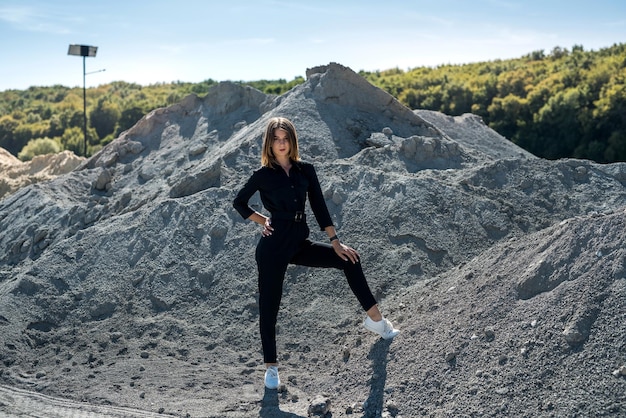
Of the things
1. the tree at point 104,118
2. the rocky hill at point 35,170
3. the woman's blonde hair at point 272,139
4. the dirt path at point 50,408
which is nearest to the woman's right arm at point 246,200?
the woman's blonde hair at point 272,139

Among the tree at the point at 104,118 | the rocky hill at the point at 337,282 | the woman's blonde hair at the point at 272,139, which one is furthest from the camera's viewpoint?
the tree at the point at 104,118

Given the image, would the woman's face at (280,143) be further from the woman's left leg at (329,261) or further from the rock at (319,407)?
the rock at (319,407)

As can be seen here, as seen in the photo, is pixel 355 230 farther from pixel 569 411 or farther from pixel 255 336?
pixel 569 411

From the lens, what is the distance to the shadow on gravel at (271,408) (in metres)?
5.46

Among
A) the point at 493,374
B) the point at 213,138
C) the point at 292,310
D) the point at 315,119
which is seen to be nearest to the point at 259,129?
the point at 315,119

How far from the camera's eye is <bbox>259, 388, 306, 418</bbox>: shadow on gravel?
17.9ft

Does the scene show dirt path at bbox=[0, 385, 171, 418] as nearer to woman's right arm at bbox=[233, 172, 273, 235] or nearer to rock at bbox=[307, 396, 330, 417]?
rock at bbox=[307, 396, 330, 417]

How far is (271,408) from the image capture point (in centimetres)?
560

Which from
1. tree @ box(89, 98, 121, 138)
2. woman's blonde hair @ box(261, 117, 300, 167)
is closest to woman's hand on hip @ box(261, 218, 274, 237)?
woman's blonde hair @ box(261, 117, 300, 167)

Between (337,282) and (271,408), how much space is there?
6.06 ft

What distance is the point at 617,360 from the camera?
4.65 metres

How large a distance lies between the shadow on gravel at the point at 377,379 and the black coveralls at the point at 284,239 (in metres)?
0.40

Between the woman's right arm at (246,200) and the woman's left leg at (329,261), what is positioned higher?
the woman's right arm at (246,200)

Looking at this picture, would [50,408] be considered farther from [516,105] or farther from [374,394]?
[516,105]
